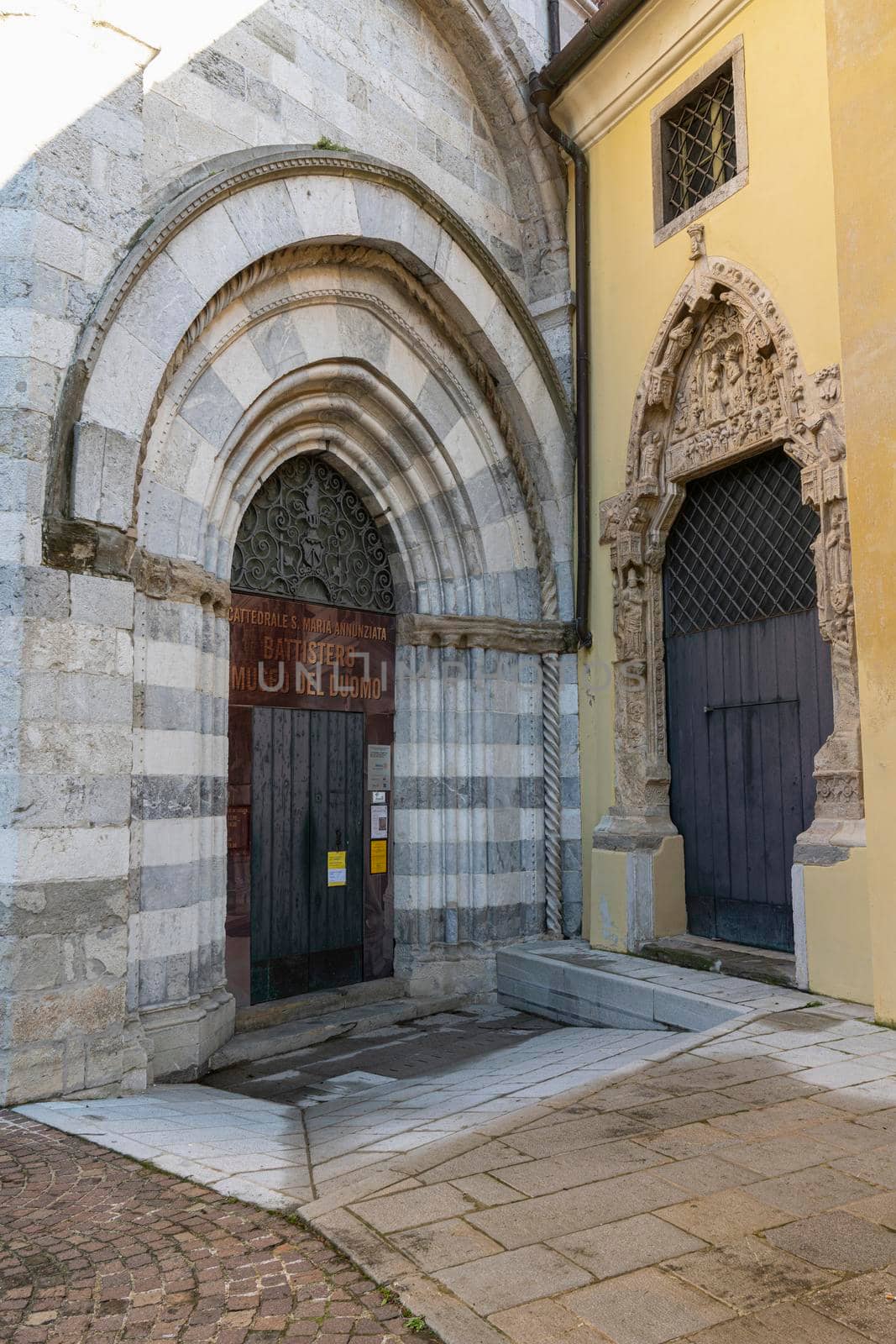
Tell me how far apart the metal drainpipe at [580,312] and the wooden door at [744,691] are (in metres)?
0.64

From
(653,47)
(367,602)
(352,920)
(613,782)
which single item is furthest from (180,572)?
(653,47)

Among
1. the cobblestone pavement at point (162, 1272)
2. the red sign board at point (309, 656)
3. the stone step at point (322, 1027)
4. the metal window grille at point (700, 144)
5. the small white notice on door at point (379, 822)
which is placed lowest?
the stone step at point (322, 1027)

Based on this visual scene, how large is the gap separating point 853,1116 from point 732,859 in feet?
9.77

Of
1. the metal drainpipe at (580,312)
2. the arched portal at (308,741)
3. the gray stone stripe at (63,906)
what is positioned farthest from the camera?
the metal drainpipe at (580,312)

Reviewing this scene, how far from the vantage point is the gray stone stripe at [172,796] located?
16.9ft

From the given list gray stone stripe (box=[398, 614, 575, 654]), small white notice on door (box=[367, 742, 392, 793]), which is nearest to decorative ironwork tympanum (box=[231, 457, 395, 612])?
gray stone stripe (box=[398, 614, 575, 654])

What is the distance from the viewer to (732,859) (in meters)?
6.55

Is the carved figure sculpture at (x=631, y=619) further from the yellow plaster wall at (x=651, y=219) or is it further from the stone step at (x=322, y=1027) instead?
the stone step at (x=322, y=1027)

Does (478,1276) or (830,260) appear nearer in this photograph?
(478,1276)

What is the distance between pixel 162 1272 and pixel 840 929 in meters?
3.68

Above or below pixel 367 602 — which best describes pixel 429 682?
below

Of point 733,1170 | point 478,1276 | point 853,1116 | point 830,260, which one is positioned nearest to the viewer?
point 478,1276

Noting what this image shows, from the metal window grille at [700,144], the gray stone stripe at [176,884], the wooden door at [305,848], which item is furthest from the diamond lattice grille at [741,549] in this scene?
the gray stone stripe at [176,884]

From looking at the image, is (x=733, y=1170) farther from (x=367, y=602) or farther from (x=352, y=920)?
(x=367, y=602)
